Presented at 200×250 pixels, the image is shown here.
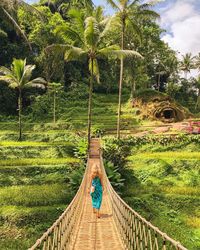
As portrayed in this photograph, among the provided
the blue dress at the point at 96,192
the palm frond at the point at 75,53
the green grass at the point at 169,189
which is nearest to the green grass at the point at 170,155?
the green grass at the point at 169,189

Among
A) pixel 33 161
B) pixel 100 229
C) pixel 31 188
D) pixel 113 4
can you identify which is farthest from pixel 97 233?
pixel 113 4

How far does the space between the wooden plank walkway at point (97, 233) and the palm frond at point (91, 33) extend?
9253 millimetres

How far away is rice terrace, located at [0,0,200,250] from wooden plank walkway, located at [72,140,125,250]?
0.8 inches

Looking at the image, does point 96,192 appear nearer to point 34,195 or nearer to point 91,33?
point 34,195

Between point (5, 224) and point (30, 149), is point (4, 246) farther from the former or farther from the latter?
point (30, 149)

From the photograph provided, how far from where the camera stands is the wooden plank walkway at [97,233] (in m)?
6.68

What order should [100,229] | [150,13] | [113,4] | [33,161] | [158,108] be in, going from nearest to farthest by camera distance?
[100,229]
[33,161]
[113,4]
[150,13]
[158,108]

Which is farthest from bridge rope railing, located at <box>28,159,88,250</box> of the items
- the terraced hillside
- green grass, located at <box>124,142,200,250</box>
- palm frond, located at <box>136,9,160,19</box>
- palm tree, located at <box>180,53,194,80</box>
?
palm tree, located at <box>180,53,194,80</box>

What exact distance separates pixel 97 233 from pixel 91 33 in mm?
11068

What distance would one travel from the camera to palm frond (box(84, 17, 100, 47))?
16.6 metres

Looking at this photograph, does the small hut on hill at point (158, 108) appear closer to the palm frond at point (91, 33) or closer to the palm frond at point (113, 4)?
the palm frond at point (113, 4)

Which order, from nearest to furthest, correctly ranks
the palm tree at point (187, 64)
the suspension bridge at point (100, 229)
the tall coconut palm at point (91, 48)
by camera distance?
1. the suspension bridge at point (100, 229)
2. the tall coconut palm at point (91, 48)
3. the palm tree at point (187, 64)

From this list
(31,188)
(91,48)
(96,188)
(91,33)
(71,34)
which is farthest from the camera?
(71,34)

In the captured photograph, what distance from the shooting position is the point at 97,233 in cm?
732
